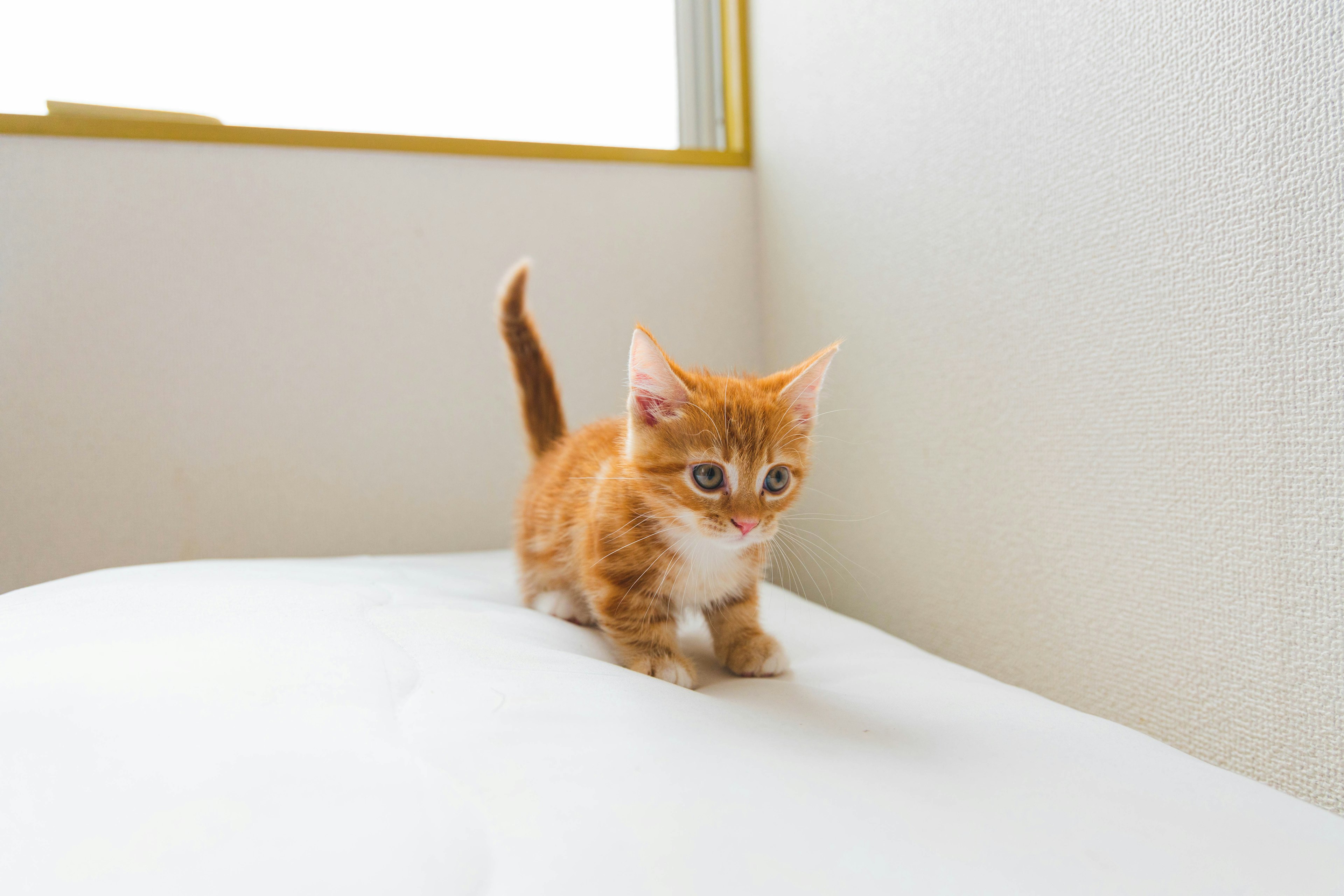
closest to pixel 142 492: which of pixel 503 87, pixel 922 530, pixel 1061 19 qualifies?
pixel 503 87

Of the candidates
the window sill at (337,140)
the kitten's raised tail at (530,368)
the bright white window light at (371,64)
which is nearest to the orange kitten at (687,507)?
the kitten's raised tail at (530,368)

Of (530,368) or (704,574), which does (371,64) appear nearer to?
(530,368)

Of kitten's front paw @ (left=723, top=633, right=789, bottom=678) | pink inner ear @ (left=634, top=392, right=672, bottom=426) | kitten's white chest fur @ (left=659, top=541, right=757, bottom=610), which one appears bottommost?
kitten's front paw @ (left=723, top=633, right=789, bottom=678)

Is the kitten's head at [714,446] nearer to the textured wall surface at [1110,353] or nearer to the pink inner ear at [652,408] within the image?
the pink inner ear at [652,408]

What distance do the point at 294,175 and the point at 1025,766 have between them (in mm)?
1754

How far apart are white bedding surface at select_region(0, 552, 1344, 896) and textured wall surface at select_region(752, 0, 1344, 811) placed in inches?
5.9

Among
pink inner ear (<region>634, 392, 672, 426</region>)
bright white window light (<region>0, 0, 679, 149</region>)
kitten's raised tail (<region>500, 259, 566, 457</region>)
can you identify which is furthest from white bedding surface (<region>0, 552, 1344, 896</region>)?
bright white window light (<region>0, 0, 679, 149</region>)

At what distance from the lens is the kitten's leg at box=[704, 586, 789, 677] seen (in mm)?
996

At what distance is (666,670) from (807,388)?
1.31ft

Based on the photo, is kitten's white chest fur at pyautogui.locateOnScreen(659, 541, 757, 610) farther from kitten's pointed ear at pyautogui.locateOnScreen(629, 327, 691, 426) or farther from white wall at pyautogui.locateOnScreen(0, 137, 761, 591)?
white wall at pyautogui.locateOnScreen(0, 137, 761, 591)

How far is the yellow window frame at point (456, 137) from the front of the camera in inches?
61.6

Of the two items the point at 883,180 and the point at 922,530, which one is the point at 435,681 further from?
the point at 883,180

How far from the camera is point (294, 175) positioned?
1691 millimetres

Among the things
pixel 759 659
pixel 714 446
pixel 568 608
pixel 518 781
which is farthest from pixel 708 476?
pixel 518 781
